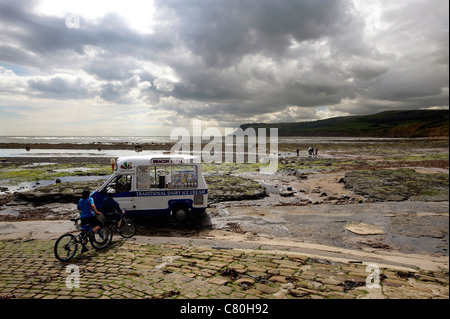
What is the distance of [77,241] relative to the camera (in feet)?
26.5

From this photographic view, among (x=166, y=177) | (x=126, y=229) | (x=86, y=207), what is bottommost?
(x=126, y=229)

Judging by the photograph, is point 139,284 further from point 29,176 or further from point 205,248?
point 29,176

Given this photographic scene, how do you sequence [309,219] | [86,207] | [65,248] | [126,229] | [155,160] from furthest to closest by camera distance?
[309,219], [155,160], [126,229], [86,207], [65,248]

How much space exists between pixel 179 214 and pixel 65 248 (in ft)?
17.0

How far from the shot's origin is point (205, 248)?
862 centimetres

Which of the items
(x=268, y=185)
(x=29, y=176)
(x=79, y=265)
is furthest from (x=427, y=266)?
(x=29, y=176)

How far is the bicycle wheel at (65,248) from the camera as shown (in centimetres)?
755

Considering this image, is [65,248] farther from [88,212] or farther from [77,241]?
[88,212]

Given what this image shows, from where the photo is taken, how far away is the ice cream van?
11.7 m

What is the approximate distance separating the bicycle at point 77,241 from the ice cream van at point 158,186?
8.90 ft

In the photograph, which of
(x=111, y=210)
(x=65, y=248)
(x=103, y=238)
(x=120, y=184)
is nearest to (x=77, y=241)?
(x=65, y=248)

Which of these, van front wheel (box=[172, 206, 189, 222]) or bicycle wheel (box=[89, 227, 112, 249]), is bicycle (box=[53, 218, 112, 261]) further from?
van front wheel (box=[172, 206, 189, 222])

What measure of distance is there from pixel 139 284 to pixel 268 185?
17.8 metres

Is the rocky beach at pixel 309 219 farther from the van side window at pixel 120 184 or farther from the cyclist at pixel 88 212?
the cyclist at pixel 88 212
